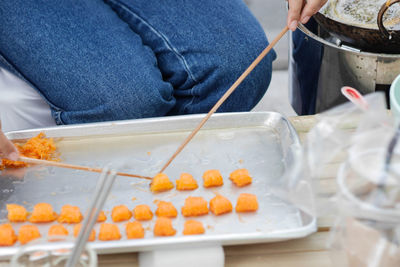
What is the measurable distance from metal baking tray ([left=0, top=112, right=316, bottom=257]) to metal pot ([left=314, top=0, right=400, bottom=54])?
34 centimetres

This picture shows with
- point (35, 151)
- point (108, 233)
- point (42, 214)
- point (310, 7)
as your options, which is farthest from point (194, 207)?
point (310, 7)

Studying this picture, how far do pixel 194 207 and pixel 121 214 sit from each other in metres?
Answer: 0.12

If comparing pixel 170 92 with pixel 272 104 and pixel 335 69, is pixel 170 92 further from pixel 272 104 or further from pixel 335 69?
pixel 272 104

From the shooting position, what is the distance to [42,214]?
0.90 meters

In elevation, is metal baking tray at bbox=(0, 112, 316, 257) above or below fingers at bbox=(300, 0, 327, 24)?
below

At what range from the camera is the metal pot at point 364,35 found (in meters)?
1.24

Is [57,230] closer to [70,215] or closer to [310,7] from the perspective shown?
[70,215]

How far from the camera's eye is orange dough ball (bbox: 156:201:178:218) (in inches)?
34.7

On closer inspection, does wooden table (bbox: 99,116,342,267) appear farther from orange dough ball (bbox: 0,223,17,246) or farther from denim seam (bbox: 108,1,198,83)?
denim seam (bbox: 108,1,198,83)

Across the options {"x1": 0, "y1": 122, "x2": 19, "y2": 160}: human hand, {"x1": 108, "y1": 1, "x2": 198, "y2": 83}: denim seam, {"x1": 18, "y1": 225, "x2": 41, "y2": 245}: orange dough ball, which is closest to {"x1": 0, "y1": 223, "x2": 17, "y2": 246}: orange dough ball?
{"x1": 18, "y1": 225, "x2": 41, "y2": 245}: orange dough ball

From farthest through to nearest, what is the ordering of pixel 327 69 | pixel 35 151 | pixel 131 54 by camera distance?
pixel 327 69
pixel 131 54
pixel 35 151

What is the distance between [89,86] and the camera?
123 cm

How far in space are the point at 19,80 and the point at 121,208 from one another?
1.81 feet

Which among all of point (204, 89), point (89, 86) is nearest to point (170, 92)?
point (204, 89)
